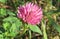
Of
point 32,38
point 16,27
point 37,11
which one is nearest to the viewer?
point 16,27

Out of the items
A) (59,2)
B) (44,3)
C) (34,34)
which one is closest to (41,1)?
(44,3)

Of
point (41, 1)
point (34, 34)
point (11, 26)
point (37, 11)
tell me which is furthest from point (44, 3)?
point (11, 26)

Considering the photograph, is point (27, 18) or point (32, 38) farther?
point (32, 38)

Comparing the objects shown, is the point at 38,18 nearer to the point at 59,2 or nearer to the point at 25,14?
the point at 25,14

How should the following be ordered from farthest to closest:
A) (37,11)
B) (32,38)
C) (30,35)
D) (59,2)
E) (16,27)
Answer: (59,2), (32,38), (30,35), (37,11), (16,27)

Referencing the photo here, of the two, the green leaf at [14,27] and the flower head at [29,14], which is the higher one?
the flower head at [29,14]

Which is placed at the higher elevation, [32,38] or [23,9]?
[23,9]

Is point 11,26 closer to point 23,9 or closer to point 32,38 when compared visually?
point 23,9

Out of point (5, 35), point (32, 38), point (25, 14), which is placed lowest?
point (32, 38)

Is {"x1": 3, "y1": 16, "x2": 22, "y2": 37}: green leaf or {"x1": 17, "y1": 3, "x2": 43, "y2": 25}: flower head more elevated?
{"x1": 17, "y1": 3, "x2": 43, "y2": 25}: flower head
